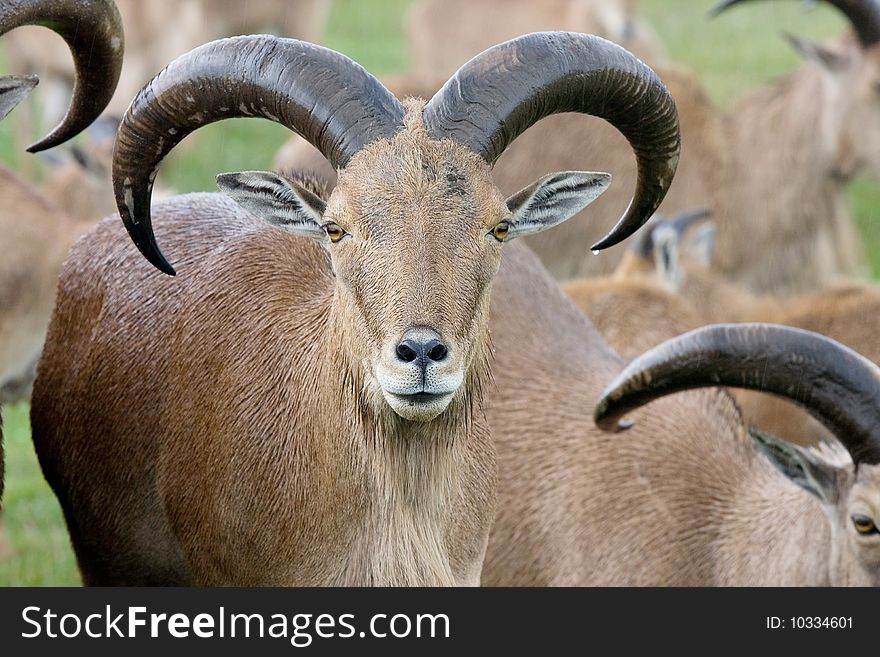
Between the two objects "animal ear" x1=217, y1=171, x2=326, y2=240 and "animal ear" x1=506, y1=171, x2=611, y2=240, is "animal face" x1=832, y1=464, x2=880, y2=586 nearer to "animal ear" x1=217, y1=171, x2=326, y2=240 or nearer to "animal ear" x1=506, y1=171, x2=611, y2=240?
"animal ear" x1=506, y1=171, x2=611, y2=240

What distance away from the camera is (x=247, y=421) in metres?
5.79

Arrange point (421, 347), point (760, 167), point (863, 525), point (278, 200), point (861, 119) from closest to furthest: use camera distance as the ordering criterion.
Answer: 1. point (421, 347)
2. point (278, 200)
3. point (863, 525)
4. point (861, 119)
5. point (760, 167)

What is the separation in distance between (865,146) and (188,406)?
741cm

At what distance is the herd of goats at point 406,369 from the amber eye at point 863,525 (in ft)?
0.06

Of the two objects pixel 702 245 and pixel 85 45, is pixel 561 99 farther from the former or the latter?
pixel 702 245

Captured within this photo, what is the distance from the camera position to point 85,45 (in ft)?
20.1

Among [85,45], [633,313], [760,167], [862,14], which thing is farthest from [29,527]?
[862,14]

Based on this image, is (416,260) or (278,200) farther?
(278,200)

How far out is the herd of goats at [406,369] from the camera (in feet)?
16.9

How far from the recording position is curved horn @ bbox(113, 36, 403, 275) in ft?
17.2

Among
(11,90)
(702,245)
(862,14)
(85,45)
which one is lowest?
(11,90)

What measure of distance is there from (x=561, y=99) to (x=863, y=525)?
83.4 inches

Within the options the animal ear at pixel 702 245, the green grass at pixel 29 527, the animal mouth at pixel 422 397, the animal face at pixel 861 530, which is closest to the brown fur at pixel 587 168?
the animal ear at pixel 702 245

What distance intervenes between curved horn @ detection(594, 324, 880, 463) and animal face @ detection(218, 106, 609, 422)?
114 cm
